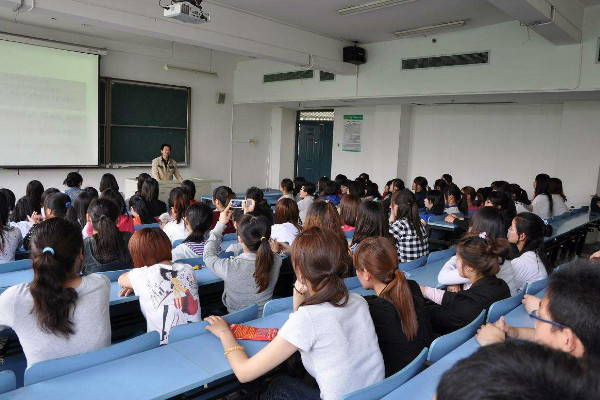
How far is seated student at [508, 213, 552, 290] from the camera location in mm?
2898

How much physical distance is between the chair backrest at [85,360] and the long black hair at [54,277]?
0.64 feet

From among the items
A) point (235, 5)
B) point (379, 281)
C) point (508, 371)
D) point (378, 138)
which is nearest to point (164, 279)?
point (379, 281)

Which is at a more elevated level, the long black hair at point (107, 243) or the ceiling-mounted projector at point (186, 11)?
the ceiling-mounted projector at point (186, 11)

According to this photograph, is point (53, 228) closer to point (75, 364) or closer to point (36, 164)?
point (75, 364)

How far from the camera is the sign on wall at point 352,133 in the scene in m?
9.48

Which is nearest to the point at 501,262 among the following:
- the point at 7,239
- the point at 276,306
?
the point at 276,306

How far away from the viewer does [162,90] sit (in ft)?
29.0

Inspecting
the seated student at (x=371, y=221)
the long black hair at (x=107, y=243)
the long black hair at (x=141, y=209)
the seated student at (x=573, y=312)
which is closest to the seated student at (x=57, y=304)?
the long black hair at (x=107, y=243)

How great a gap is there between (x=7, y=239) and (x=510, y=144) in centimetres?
752

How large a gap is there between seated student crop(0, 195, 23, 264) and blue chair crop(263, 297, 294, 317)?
6.93 feet

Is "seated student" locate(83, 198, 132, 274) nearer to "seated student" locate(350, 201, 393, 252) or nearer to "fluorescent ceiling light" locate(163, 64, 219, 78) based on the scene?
"seated student" locate(350, 201, 393, 252)

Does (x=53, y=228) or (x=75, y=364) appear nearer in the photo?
(x=75, y=364)

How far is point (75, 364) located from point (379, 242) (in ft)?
4.09

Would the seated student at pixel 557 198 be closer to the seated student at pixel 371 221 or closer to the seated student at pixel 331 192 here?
the seated student at pixel 331 192
